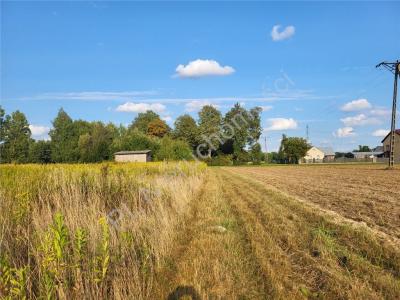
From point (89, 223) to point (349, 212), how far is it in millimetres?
8097

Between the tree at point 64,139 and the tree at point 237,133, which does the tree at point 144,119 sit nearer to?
the tree at point 64,139

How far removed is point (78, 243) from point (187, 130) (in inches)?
3247

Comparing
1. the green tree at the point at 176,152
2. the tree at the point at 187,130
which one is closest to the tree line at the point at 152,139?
the tree at the point at 187,130

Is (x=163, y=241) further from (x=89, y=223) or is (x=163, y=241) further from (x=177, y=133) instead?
(x=177, y=133)

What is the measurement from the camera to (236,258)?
5434mm

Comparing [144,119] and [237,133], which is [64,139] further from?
[237,133]

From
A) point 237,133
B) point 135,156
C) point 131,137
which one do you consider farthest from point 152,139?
point 237,133

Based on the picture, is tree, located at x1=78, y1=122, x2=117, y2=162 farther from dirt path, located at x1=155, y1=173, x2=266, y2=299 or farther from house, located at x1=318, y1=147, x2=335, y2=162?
house, located at x1=318, y1=147, x2=335, y2=162

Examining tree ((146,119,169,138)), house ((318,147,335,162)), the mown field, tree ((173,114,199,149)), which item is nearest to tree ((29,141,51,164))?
tree ((173,114,199,149))

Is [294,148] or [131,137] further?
[294,148]

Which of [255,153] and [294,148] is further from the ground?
[294,148]

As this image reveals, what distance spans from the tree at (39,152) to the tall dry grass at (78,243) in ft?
195

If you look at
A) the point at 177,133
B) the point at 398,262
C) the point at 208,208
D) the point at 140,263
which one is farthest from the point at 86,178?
the point at 177,133

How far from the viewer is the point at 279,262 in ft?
17.4
